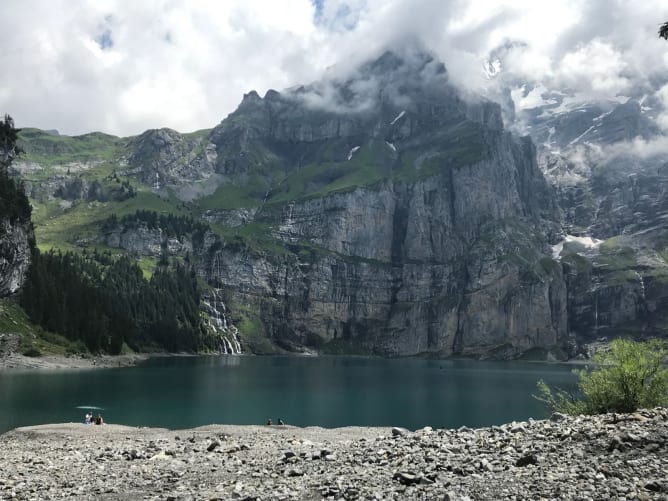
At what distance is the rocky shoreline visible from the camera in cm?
2042

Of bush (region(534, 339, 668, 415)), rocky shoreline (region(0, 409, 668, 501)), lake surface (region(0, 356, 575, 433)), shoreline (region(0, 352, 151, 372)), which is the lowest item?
lake surface (region(0, 356, 575, 433))

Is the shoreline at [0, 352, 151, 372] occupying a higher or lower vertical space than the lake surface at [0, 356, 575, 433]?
higher

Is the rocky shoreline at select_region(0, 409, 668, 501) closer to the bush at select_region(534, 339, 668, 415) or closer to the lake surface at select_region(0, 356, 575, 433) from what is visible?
the bush at select_region(534, 339, 668, 415)

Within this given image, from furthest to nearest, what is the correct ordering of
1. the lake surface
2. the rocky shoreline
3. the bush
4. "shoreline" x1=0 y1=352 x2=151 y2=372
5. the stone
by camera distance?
"shoreline" x1=0 y1=352 x2=151 y2=372 → the lake surface → the bush → the stone → the rocky shoreline

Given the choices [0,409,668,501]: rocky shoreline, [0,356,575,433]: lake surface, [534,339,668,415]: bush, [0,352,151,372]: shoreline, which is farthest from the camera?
[0,352,151,372]: shoreline

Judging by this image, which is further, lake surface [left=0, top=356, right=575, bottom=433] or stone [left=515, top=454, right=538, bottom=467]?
lake surface [left=0, top=356, right=575, bottom=433]

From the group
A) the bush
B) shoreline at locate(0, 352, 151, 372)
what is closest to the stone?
the bush

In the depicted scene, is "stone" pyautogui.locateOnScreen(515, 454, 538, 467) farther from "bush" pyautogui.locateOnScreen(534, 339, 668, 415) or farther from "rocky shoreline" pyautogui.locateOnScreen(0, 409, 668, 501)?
"bush" pyautogui.locateOnScreen(534, 339, 668, 415)

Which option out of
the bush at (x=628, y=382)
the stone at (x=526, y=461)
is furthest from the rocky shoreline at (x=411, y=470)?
the bush at (x=628, y=382)

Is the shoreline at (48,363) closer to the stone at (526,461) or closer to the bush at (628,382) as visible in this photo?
the bush at (628,382)

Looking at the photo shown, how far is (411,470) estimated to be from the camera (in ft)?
77.6

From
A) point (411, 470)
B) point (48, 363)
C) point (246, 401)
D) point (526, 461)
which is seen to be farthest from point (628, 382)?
point (48, 363)

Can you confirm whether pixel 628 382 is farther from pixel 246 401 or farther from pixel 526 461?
pixel 246 401

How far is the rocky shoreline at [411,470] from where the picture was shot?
20422 mm
